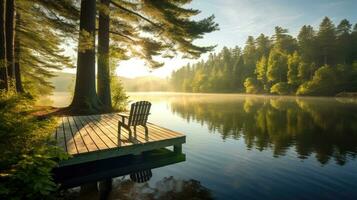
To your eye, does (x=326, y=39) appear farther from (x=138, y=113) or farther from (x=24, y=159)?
(x=24, y=159)

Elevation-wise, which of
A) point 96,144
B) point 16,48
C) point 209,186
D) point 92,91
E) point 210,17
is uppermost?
point 210,17

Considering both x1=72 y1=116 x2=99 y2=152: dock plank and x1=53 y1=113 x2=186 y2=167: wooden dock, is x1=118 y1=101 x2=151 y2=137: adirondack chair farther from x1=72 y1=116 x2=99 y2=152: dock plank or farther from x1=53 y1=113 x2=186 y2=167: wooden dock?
x1=72 y1=116 x2=99 y2=152: dock plank

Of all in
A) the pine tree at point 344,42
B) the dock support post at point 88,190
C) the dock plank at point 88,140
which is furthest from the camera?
the pine tree at point 344,42

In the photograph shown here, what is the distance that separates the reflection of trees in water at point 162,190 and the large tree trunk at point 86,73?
307 inches

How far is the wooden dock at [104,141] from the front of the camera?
5629mm

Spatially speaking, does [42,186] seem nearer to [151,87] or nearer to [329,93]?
[329,93]

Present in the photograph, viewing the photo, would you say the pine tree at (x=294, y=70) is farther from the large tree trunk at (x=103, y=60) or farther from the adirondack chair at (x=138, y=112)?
the adirondack chair at (x=138, y=112)

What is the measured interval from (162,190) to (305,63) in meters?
57.2

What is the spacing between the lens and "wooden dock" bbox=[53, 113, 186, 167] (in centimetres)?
A: 563

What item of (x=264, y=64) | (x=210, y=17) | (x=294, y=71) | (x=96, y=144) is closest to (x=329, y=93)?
(x=294, y=71)

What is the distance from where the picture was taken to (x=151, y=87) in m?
188

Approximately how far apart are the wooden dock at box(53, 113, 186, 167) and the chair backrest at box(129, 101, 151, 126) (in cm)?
45

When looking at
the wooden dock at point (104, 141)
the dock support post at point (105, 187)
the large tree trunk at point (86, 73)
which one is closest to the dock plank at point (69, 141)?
the wooden dock at point (104, 141)

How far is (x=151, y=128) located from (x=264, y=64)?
62.0 meters
